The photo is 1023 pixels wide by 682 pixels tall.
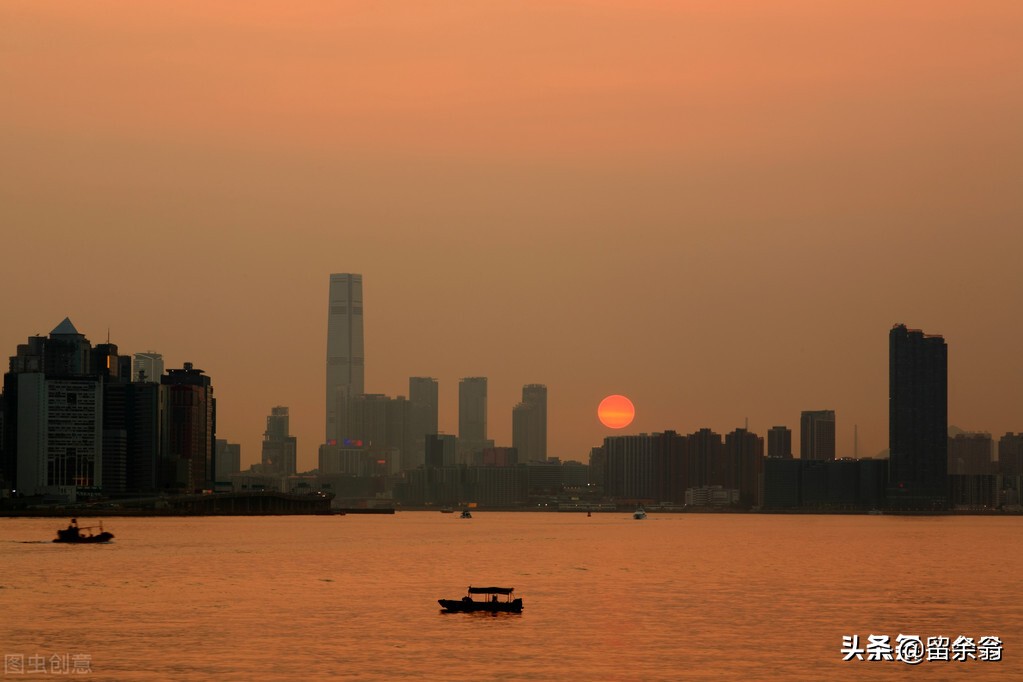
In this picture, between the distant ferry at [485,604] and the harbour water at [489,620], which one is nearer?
the harbour water at [489,620]

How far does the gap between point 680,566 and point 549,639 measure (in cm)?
8418

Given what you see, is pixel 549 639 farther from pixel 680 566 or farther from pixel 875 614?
pixel 680 566

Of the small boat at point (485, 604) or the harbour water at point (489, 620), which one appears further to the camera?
the small boat at point (485, 604)

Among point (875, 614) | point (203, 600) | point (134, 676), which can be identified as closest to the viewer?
point (134, 676)

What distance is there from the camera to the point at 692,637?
94625 mm

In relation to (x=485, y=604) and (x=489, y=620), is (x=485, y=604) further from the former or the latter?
(x=489, y=620)

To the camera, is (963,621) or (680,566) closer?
(963,621)

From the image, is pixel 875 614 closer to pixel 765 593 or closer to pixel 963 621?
pixel 963 621

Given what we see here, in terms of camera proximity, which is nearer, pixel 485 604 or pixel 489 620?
pixel 489 620

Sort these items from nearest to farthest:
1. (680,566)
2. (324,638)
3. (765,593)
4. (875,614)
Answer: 1. (324,638)
2. (875,614)
3. (765,593)
4. (680,566)

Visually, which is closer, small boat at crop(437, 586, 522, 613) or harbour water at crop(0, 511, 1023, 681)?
harbour water at crop(0, 511, 1023, 681)

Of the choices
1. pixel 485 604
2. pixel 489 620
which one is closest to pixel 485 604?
pixel 485 604

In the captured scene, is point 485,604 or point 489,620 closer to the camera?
point 489,620

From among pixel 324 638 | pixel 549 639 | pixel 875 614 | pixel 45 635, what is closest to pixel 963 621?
pixel 875 614
